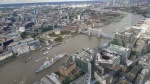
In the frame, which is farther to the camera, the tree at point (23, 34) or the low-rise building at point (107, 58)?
the tree at point (23, 34)

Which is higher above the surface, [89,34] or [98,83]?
[89,34]

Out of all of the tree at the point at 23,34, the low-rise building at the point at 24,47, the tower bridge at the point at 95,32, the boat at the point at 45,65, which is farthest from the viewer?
the tree at the point at 23,34

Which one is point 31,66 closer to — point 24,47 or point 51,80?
point 24,47

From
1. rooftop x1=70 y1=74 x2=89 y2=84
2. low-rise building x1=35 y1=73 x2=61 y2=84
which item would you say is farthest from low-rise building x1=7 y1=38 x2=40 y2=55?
rooftop x1=70 y1=74 x2=89 y2=84

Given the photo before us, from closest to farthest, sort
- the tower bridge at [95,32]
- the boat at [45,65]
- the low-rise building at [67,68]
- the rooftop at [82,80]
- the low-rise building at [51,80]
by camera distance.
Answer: the rooftop at [82,80]
the low-rise building at [51,80]
the low-rise building at [67,68]
the boat at [45,65]
the tower bridge at [95,32]

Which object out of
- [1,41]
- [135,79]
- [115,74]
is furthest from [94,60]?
[1,41]

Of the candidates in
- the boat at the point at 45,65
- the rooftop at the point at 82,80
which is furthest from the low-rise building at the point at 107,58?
the boat at the point at 45,65

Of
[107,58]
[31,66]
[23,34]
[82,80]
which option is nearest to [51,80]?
[82,80]

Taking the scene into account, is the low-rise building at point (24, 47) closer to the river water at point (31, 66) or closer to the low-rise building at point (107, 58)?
the river water at point (31, 66)

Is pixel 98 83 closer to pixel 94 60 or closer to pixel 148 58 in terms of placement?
pixel 94 60

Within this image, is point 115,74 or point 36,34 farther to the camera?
point 36,34

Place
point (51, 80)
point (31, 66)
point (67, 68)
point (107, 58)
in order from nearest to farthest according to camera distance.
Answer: point (51, 80)
point (67, 68)
point (107, 58)
point (31, 66)
